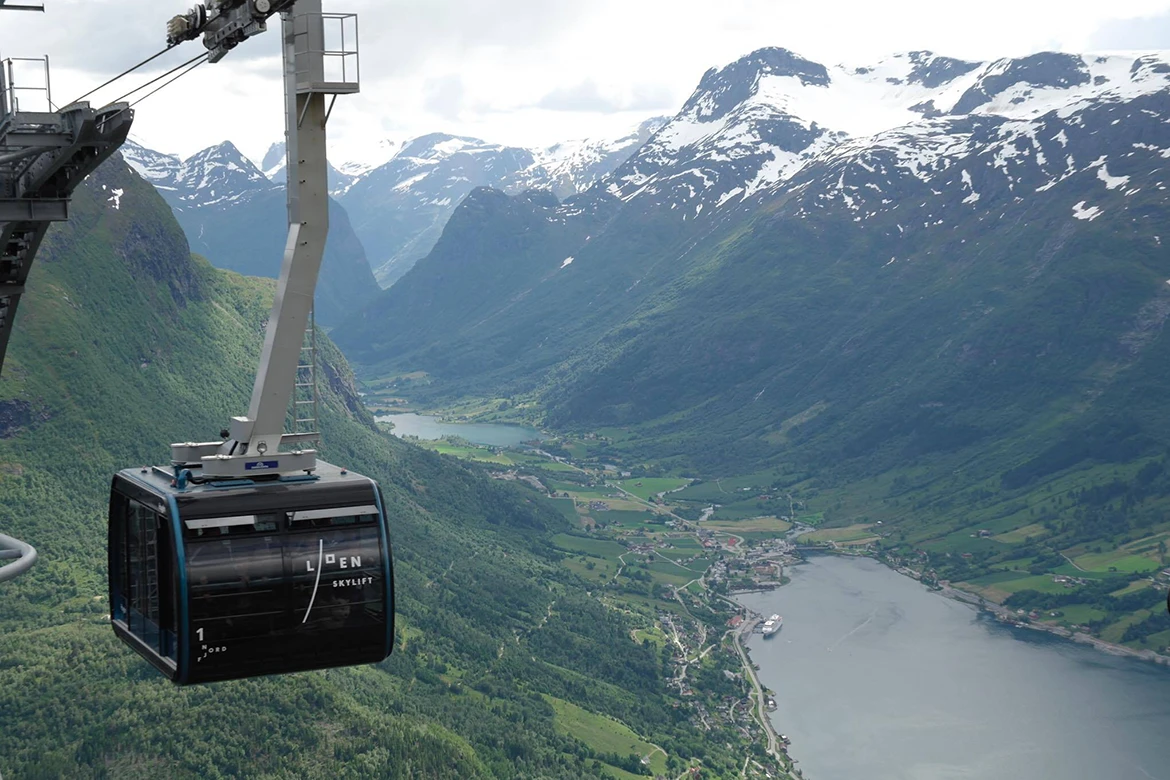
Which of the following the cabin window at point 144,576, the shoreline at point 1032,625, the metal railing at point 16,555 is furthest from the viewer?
the shoreline at point 1032,625

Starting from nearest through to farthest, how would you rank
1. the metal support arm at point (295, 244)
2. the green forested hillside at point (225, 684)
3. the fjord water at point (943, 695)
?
the metal support arm at point (295, 244) < the green forested hillside at point (225, 684) < the fjord water at point (943, 695)

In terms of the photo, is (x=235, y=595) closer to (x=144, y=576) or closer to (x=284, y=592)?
(x=284, y=592)

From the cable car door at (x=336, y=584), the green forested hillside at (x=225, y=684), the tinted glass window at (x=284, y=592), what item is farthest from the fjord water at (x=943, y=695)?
the tinted glass window at (x=284, y=592)

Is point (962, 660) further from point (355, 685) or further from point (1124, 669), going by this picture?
point (355, 685)

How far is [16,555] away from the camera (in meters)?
18.3

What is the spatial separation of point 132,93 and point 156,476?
5531mm

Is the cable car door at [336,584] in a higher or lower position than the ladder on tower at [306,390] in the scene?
lower

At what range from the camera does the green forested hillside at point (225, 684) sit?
8556 centimetres

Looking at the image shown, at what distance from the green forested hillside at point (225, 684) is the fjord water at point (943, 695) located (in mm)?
10991

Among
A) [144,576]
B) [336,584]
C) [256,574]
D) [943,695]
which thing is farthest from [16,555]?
[943,695]

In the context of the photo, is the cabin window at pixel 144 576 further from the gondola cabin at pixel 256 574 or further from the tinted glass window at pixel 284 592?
the tinted glass window at pixel 284 592

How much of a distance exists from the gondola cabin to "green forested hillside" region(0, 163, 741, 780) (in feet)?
213

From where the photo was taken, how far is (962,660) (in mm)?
140125

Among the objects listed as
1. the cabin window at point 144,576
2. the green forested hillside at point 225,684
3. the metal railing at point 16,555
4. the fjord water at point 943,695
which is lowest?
the fjord water at point 943,695
